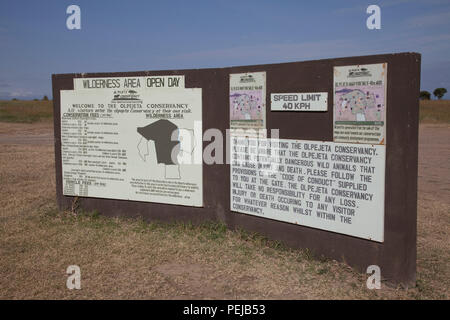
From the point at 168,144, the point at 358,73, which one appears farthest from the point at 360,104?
the point at 168,144

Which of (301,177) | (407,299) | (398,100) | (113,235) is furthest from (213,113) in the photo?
(407,299)

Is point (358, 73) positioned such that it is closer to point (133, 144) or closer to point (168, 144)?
point (168, 144)

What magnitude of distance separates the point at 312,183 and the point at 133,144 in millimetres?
2975

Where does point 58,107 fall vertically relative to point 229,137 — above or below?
above

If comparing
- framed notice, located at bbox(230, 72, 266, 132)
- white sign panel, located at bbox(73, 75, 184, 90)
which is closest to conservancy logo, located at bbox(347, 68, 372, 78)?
framed notice, located at bbox(230, 72, 266, 132)

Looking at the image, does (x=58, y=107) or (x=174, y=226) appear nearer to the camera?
(x=174, y=226)

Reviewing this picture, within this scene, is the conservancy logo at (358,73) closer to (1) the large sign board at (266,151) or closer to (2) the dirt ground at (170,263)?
(1) the large sign board at (266,151)

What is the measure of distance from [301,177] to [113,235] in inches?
108

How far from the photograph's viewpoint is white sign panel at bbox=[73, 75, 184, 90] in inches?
259

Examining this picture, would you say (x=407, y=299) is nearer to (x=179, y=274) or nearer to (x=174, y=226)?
(x=179, y=274)

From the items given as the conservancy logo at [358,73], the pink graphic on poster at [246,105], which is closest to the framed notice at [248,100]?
→ the pink graphic on poster at [246,105]

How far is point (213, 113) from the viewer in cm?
628

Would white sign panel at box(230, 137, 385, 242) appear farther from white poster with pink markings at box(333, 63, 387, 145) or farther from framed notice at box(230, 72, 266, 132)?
framed notice at box(230, 72, 266, 132)

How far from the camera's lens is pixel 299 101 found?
5.35m
